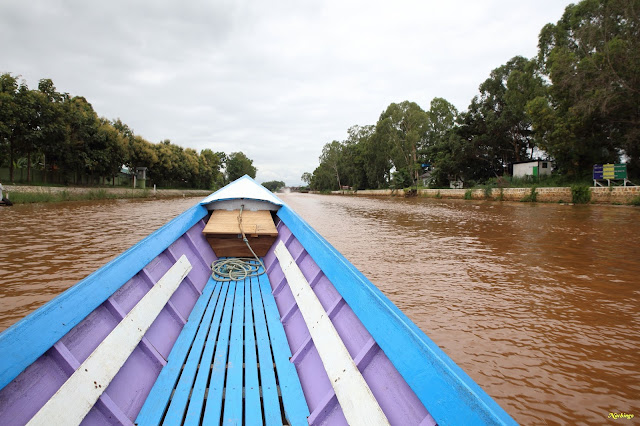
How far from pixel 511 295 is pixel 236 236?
3.62 metres

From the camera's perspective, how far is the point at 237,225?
4500 millimetres

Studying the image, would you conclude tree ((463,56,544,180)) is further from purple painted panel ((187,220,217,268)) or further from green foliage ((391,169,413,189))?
purple painted panel ((187,220,217,268))

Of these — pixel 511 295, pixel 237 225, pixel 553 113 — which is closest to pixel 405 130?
pixel 553 113

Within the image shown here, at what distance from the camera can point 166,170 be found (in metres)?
46.6

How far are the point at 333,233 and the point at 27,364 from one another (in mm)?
8530

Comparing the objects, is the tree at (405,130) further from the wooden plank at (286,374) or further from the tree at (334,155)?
the wooden plank at (286,374)

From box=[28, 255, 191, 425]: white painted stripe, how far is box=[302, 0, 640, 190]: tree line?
74.0ft

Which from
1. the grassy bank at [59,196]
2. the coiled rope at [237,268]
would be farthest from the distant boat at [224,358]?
the grassy bank at [59,196]

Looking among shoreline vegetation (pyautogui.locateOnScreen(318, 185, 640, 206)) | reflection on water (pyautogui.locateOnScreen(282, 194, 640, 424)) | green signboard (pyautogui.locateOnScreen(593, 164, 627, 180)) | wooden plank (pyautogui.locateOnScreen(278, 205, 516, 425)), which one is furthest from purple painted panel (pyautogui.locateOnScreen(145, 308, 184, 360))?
green signboard (pyautogui.locateOnScreen(593, 164, 627, 180))

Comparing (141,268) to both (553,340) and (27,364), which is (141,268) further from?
(553,340)

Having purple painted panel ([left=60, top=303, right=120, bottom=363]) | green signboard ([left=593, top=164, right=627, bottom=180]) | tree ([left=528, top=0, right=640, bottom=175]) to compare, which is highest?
tree ([left=528, top=0, right=640, bottom=175])

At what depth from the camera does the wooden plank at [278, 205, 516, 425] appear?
926 millimetres

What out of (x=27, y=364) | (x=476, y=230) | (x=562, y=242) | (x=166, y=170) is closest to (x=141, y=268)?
(x=27, y=364)

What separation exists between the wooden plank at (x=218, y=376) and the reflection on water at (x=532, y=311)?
5.86 ft
